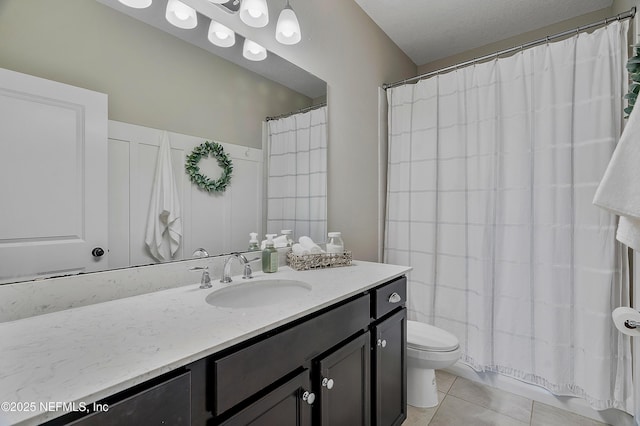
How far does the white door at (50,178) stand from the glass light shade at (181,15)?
454 mm

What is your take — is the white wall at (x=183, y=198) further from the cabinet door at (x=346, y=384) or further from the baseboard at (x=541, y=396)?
the baseboard at (x=541, y=396)

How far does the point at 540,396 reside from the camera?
6.26 ft

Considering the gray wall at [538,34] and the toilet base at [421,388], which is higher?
the gray wall at [538,34]

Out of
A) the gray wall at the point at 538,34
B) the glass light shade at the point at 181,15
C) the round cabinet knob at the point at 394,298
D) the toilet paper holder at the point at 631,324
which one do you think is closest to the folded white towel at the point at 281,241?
the round cabinet knob at the point at 394,298

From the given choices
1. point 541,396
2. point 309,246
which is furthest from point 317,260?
point 541,396

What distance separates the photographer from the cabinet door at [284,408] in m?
0.78

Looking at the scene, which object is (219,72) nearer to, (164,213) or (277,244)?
(164,213)

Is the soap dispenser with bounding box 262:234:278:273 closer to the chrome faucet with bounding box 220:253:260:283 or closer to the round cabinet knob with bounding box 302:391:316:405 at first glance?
the chrome faucet with bounding box 220:253:260:283

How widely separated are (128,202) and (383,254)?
1.89 meters

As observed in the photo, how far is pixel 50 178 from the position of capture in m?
0.90

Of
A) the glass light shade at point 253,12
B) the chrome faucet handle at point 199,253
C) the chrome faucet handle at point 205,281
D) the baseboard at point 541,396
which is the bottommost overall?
the baseboard at point 541,396

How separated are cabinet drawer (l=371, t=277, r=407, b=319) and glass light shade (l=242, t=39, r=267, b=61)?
4.15 feet

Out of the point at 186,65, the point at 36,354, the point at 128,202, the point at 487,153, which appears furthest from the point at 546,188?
the point at 36,354

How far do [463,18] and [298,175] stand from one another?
1.77 meters
